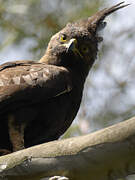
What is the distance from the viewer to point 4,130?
391 centimetres

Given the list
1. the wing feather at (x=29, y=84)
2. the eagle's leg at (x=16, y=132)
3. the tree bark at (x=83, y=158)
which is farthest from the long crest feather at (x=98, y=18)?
the tree bark at (x=83, y=158)

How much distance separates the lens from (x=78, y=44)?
16.0ft

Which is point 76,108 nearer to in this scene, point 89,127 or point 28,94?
point 28,94

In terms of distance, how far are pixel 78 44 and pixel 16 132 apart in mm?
1508

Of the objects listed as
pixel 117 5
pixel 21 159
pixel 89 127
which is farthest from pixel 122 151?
pixel 89 127

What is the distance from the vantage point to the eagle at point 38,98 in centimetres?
383

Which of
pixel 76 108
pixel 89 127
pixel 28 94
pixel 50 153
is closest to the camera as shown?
pixel 50 153

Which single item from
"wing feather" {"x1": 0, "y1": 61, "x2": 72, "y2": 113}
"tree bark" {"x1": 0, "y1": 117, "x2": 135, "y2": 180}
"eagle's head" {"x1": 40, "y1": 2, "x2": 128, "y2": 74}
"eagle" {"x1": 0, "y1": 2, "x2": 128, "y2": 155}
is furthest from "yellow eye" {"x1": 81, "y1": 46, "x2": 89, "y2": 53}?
Answer: "tree bark" {"x1": 0, "y1": 117, "x2": 135, "y2": 180}

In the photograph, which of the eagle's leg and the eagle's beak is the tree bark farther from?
the eagle's beak

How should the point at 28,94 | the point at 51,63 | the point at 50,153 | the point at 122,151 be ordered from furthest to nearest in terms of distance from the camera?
the point at 51,63 < the point at 28,94 < the point at 50,153 < the point at 122,151

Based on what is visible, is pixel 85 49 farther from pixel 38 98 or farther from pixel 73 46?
pixel 38 98

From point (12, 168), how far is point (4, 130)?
42.2 inches

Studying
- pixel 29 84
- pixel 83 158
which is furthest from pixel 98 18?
pixel 83 158

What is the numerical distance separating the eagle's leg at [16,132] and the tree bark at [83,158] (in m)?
0.89
